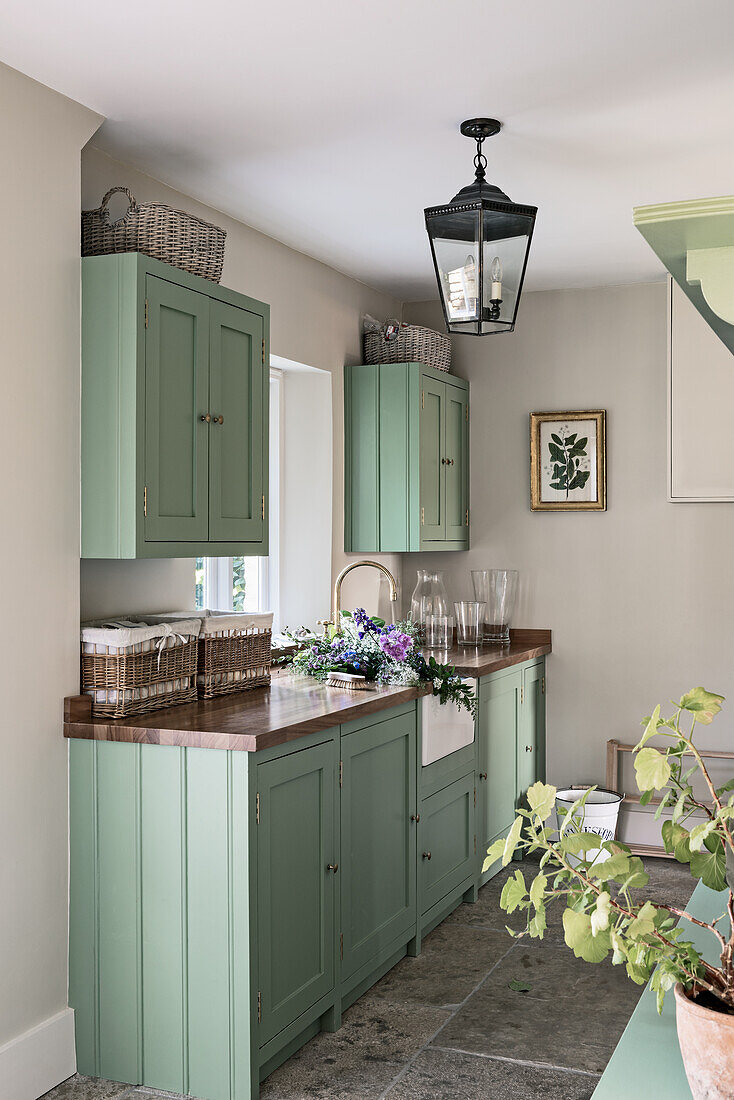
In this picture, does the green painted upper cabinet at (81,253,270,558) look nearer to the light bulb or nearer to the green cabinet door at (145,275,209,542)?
the green cabinet door at (145,275,209,542)

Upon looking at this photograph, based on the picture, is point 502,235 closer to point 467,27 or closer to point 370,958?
point 467,27

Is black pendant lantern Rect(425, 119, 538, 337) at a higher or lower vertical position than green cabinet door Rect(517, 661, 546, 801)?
higher

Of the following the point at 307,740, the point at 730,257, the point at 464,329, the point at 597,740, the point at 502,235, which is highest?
the point at 502,235

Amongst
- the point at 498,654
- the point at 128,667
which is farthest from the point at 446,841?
the point at 128,667

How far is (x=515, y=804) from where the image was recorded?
4574 mm

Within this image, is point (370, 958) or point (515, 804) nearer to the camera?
point (370, 958)

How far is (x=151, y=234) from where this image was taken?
279 centimetres

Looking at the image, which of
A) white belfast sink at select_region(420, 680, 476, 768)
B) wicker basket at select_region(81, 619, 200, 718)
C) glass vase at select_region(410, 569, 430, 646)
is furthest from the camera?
glass vase at select_region(410, 569, 430, 646)

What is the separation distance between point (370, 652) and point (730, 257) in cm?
233

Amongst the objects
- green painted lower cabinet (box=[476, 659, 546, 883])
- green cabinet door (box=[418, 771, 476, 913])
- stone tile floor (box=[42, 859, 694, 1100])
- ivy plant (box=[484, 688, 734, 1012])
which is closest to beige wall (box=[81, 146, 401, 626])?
green painted lower cabinet (box=[476, 659, 546, 883])

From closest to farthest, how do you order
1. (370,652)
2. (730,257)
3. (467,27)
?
1. (730,257)
2. (467,27)
3. (370,652)

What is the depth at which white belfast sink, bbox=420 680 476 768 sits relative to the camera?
356 centimetres

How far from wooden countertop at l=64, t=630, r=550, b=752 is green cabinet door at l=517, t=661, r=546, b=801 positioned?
4.16ft

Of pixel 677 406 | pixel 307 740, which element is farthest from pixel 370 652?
pixel 677 406
